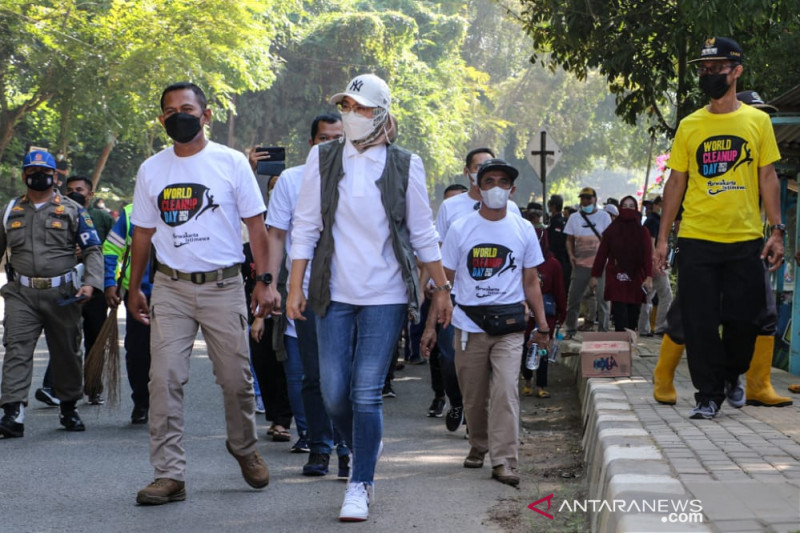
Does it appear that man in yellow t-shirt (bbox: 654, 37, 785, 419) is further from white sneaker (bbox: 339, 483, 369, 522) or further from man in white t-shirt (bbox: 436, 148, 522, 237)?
white sneaker (bbox: 339, 483, 369, 522)

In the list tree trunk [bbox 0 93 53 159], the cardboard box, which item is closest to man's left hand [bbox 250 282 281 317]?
the cardboard box

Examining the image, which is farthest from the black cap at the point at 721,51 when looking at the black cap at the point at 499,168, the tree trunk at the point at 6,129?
the tree trunk at the point at 6,129

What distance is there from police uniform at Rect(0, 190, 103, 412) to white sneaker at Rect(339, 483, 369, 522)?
11.6ft

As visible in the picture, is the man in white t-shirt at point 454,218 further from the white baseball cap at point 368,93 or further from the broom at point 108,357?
the white baseball cap at point 368,93

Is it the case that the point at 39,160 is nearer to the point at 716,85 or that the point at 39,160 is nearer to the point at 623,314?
the point at 716,85

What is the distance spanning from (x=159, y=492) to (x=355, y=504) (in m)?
1.02

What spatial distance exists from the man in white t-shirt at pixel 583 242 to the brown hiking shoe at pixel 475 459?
29.5 feet

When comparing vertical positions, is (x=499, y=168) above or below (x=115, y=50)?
below

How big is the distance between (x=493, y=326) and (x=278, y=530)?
2074mm

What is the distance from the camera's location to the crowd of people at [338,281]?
6008 mm

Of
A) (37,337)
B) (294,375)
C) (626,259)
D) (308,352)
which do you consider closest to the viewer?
(308,352)

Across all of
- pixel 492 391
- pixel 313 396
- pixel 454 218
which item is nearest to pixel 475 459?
pixel 492 391

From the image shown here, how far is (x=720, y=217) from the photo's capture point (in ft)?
23.9

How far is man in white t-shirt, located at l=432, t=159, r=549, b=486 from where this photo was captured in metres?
7.46
